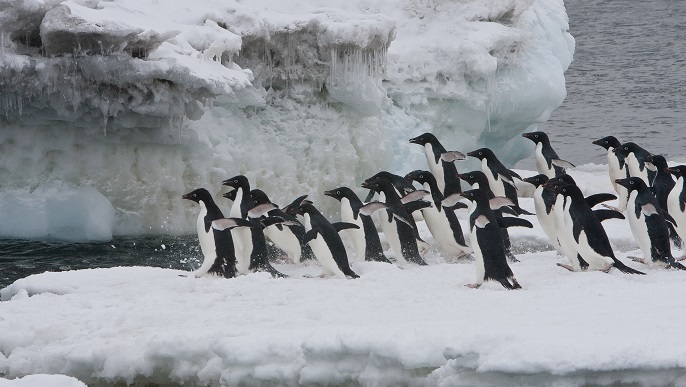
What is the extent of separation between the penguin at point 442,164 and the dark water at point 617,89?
115 inches

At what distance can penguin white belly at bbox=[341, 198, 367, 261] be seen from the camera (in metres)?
10.4

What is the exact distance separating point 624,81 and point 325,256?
80.3 ft

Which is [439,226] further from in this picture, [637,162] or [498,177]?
[637,162]

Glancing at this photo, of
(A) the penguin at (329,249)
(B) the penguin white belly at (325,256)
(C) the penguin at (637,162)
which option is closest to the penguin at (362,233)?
(A) the penguin at (329,249)

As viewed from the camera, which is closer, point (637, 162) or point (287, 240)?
point (287, 240)

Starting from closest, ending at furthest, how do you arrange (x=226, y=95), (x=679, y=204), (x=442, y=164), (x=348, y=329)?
1. (x=348, y=329)
2. (x=679, y=204)
3. (x=226, y=95)
4. (x=442, y=164)

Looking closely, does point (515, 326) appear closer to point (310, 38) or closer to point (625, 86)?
point (310, 38)

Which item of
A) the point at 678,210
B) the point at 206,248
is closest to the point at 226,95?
the point at 206,248

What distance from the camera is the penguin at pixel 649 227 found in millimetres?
9133

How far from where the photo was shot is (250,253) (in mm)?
9492

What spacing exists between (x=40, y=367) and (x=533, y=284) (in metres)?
3.86

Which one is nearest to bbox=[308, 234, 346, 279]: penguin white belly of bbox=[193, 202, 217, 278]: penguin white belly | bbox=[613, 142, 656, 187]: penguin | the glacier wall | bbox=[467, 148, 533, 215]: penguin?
bbox=[193, 202, 217, 278]: penguin white belly

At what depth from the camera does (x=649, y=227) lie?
361 inches

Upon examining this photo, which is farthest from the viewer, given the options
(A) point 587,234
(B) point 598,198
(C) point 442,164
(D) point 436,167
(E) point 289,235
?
(D) point 436,167
